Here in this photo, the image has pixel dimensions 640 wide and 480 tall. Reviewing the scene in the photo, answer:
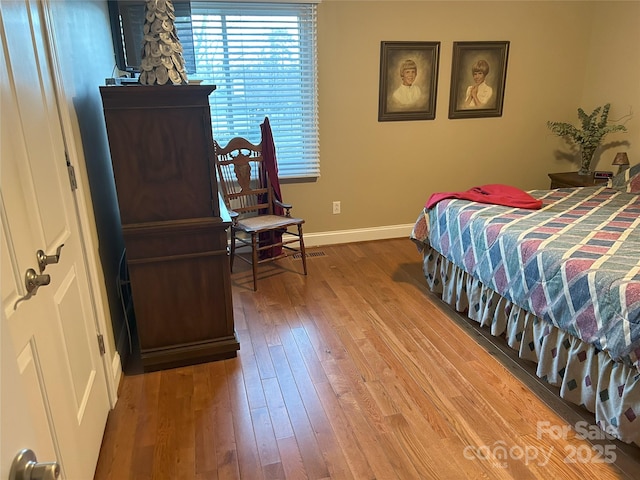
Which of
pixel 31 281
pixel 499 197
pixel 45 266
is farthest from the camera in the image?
pixel 499 197

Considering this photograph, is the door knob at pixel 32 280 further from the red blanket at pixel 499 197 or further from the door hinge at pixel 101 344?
the red blanket at pixel 499 197

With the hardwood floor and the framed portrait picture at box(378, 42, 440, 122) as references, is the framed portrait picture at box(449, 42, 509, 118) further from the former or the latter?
the hardwood floor

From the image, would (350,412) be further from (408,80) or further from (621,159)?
(621,159)

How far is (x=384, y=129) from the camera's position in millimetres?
4160

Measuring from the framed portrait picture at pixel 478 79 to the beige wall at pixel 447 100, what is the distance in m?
0.07

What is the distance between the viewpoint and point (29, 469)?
66cm

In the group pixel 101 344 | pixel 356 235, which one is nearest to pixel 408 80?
pixel 356 235

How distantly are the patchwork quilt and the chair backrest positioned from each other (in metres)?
1.32

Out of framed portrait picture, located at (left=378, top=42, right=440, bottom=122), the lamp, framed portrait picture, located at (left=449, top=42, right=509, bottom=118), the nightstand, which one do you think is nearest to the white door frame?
framed portrait picture, located at (left=378, top=42, right=440, bottom=122)

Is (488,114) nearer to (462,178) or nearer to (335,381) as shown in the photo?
(462,178)

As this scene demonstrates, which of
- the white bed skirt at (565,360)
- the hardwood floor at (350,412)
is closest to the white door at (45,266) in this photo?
the hardwood floor at (350,412)

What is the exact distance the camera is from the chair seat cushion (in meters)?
3.39

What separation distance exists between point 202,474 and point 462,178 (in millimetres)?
3634

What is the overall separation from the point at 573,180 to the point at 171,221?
12.1ft
